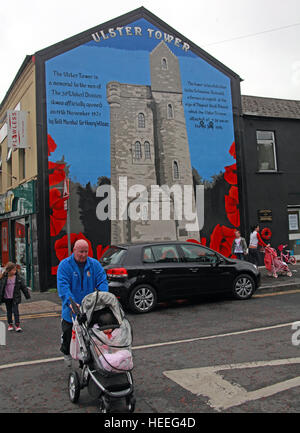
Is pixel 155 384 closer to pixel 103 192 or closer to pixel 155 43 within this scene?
pixel 103 192

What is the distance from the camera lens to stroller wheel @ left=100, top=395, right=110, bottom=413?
12.8 ft

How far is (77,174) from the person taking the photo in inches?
539

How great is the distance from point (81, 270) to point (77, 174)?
29.4 ft

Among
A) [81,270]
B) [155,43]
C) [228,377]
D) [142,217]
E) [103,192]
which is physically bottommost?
[228,377]

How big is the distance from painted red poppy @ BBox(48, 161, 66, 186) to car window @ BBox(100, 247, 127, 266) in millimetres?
4388

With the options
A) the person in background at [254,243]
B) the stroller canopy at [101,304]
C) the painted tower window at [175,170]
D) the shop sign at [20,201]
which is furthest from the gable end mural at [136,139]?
the stroller canopy at [101,304]

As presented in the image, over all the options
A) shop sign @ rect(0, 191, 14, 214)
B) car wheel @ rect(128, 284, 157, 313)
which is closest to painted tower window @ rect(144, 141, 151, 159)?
shop sign @ rect(0, 191, 14, 214)

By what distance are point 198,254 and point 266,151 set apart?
882 cm

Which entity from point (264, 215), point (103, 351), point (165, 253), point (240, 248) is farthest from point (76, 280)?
point (264, 215)

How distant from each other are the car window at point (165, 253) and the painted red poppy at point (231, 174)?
6866 mm

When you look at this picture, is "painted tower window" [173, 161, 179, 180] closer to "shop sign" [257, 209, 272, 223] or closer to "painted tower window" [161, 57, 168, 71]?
"painted tower window" [161, 57, 168, 71]

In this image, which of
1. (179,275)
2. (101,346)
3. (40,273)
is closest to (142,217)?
(40,273)

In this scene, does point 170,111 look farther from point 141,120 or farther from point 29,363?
point 29,363

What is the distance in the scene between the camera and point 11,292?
323 inches
